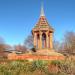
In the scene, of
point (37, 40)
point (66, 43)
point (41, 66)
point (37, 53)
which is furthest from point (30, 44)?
point (41, 66)

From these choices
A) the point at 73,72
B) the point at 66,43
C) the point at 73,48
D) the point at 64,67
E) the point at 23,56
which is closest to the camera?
the point at 73,72

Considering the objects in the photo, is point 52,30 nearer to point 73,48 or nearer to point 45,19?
point 45,19

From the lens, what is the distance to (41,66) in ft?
69.9

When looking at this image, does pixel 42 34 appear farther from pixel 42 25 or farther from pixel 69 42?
pixel 69 42

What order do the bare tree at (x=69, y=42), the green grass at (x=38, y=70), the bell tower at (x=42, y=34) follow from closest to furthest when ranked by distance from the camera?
1. the green grass at (x=38, y=70)
2. the bell tower at (x=42, y=34)
3. the bare tree at (x=69, y=42)

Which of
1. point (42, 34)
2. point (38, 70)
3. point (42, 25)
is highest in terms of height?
point (42, 25)

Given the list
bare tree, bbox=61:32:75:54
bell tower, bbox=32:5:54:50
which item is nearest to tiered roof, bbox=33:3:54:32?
bell tower, bbox=32:5:54:50

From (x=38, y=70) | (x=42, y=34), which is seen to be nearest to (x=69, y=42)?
(x=42, y=34)

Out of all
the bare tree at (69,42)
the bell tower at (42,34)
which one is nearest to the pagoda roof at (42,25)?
the bell tower at (42,34)

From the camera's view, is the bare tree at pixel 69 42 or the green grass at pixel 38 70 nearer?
the green grass at pixel 38 70

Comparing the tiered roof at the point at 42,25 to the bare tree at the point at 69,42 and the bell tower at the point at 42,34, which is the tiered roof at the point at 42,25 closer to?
the bell tower at the point at 42,34

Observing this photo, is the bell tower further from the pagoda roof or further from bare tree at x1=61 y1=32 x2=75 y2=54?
bare tree at x1=61 y1=32 x2=75 y2=54

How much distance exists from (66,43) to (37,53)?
24.7 metres

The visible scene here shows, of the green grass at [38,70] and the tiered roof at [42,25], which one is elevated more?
the tiered roof at [42,25]
